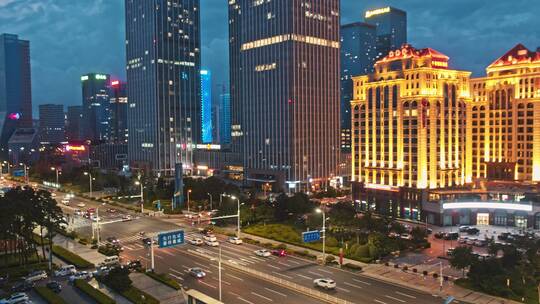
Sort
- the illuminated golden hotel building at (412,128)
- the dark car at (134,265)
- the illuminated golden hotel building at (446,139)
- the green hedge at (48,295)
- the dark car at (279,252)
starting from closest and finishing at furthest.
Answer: the green hedge at (48,295)
the dark car at (134,265)
the dark car at (279,252)
the illuminated golden hotel building at (446,139)
the illuminated golden hotel building at (412,128)

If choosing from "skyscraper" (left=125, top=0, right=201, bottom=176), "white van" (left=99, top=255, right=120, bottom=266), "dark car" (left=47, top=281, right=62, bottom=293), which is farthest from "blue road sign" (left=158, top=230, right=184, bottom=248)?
"skyscraper" (left=125, top=0, right=201, bottom=176)

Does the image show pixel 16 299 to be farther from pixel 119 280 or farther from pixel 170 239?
pixel 170 239

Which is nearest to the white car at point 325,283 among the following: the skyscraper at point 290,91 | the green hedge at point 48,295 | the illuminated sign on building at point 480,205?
the green hedge at point 48,295

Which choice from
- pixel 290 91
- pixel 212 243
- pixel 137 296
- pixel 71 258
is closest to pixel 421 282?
pixel 137 296

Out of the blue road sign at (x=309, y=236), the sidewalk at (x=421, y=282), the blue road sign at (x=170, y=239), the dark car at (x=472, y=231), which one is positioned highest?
the blue road sign at (x=170, y=239)

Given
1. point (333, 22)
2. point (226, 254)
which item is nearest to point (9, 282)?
point (226, 254)

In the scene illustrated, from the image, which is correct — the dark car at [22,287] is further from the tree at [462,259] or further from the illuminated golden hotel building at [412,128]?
the illuminated golden hotel building at [412,128]
